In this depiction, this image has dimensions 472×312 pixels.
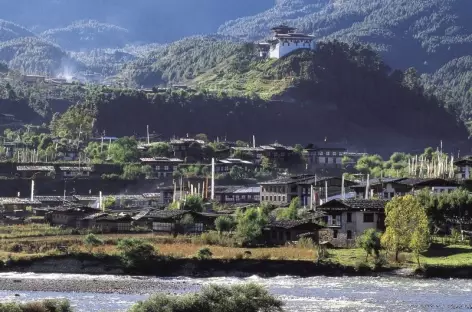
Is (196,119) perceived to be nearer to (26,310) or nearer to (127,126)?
(127,126)

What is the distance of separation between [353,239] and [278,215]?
10094 mm

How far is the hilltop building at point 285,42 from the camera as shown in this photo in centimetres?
15700

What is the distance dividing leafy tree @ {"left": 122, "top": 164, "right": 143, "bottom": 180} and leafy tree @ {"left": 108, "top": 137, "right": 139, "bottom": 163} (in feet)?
10.7

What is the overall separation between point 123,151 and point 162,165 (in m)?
4.68

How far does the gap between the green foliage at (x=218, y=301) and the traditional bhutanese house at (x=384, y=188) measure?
38.3 meters

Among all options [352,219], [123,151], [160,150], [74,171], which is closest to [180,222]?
[352,219]

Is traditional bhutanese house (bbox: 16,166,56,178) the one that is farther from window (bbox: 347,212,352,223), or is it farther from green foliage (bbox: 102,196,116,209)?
window (bbox: 347,212,352,223)

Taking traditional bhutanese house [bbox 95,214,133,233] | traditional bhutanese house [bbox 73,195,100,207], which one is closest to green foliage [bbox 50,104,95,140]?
traditional bhutanese house [bbox 73,195,100,207]

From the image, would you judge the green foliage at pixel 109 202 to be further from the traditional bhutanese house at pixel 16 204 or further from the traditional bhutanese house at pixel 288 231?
the traditional bhutanese house at pixel 288 231

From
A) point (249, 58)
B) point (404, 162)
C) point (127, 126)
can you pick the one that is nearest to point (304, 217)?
point (404, 162)

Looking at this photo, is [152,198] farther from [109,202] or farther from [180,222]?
[180,222]

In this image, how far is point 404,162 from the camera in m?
118

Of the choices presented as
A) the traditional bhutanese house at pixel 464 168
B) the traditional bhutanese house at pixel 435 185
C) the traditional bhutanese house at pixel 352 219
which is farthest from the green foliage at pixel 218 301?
the traditional bhutanese house at pixel 464 168

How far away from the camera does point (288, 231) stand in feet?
230
